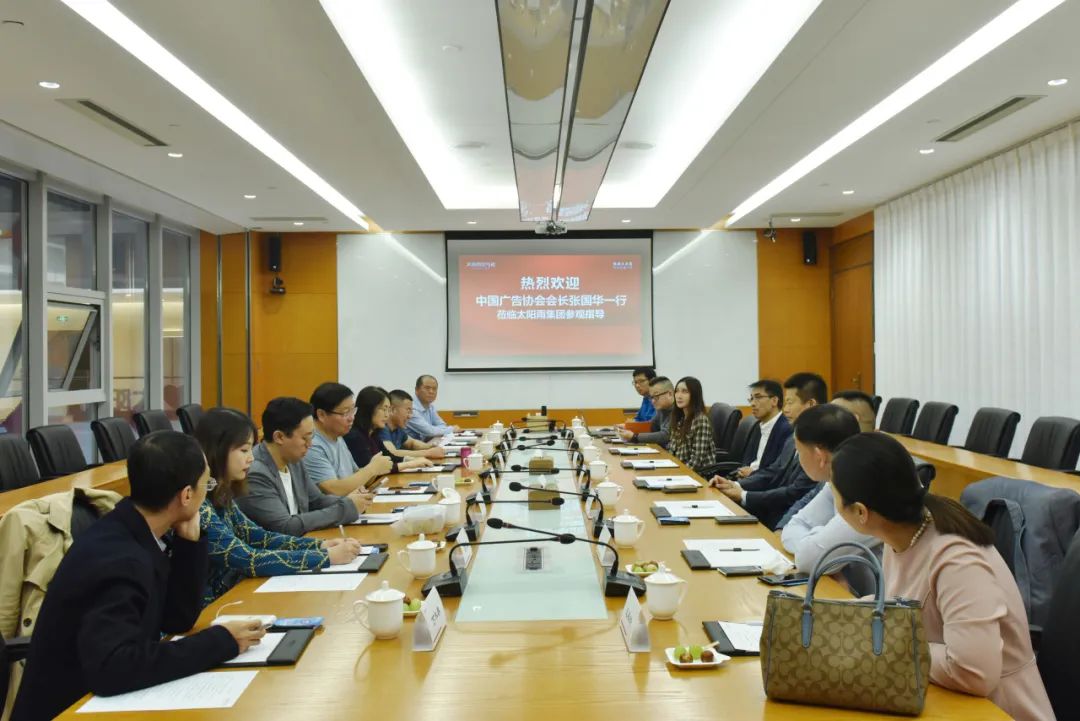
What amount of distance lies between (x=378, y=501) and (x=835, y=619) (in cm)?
272

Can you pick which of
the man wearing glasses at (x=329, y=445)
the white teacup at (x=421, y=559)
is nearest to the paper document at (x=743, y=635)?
the white teacup at (x=421, y=559)

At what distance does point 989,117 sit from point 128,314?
761 centimetres

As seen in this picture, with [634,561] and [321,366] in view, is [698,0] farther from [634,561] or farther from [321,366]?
[321,366]

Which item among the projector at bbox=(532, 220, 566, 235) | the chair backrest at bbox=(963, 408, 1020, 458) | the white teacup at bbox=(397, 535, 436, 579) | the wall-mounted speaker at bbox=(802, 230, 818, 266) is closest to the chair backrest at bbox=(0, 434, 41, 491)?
the white teacup at bbox=(397, 535, 436, 579)

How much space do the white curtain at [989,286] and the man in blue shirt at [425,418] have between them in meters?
4.63

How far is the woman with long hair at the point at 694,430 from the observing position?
5.79 meters

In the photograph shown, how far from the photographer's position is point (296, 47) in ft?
13.0

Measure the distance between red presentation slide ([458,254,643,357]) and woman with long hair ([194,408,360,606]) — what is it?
7.29m

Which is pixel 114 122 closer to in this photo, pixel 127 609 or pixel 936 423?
pixel 127 609

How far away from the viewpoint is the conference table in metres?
1.49

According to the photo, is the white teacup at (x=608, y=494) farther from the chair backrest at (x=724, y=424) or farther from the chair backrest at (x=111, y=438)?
the chair backrest at (x=111, y=438)

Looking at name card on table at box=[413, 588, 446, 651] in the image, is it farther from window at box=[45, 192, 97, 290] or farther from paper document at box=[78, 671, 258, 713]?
window at box=[45, 192, 97, 290]

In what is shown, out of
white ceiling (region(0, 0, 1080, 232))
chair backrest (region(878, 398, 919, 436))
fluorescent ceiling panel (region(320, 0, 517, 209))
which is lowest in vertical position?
chair backrest (region(878, 398, 919, 436))

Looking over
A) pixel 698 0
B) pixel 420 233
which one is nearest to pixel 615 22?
pixel 698 0
